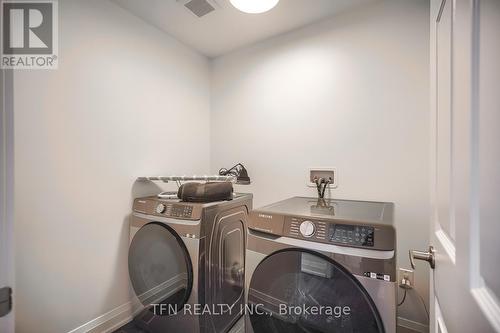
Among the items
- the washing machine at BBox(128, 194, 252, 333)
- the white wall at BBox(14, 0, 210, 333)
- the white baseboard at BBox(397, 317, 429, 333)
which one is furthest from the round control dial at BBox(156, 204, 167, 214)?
the white baseboard at BBox(397, 317, 429, 333)

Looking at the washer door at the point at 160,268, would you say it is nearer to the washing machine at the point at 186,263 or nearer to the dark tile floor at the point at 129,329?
the washing machine at the point at 186,263

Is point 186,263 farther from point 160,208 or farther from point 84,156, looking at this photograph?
point 84,156

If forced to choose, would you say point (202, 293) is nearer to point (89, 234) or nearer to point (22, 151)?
point (89, 234)

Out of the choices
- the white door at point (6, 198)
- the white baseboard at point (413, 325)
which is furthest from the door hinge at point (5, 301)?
the white baseboard at point (413, 325)

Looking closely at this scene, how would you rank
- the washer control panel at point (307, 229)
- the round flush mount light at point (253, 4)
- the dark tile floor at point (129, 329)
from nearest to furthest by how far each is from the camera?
the washer control panel at point (307, 229) → the round flush mount light at point (253, 4) → the dark tile floor at point (129, 329)

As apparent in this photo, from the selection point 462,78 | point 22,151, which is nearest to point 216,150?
point 22,151

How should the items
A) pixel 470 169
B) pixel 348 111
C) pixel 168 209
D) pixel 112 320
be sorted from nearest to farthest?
pixel 470 169, pixel 168 209, pixel 112 320, pixel 348 111

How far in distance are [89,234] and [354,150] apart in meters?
1.90

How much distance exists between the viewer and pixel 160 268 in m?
1.33

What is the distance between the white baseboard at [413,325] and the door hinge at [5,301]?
75.3 inches

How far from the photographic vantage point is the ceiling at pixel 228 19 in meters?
1.50

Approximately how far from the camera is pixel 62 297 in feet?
4.08

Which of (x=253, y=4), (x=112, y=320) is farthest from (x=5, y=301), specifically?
(x=253, y=4)

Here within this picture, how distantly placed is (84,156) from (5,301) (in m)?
1.03
